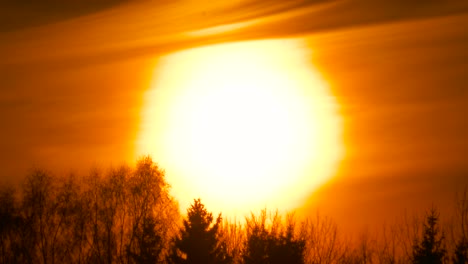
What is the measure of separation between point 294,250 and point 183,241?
5.71 meters

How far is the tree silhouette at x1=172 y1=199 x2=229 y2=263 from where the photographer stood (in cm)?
5322

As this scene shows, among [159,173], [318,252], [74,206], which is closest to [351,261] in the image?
[318,252]

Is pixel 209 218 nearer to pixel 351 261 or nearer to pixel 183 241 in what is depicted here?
pixel 183 241

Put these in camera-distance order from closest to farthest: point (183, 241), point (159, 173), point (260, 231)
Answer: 1. point (183, 241)
2. point (260, 231)
3. point (159, 173)

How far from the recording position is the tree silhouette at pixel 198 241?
53219mm

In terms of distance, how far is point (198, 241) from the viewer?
53156 mm

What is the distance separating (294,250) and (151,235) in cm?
883

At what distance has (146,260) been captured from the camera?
2215 inches

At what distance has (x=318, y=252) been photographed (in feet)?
240

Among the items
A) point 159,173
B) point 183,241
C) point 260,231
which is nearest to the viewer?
point 183,241

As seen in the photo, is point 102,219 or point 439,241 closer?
point 439,241

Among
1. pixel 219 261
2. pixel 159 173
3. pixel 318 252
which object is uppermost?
pixel 159 173

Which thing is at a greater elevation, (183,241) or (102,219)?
(102,219)

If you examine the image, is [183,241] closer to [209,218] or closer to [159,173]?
[209,218]
